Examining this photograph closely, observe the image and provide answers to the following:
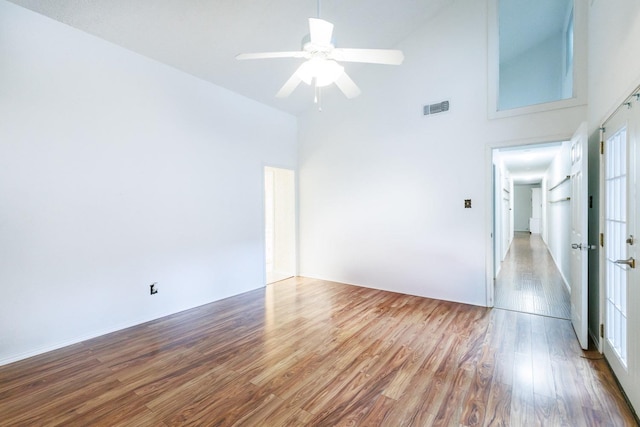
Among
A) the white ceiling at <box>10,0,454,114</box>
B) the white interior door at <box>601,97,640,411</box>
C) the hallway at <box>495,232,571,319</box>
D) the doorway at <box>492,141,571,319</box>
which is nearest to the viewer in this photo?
the white interior door at <box>601,97,640,411</box>

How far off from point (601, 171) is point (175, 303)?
4739 millimetres

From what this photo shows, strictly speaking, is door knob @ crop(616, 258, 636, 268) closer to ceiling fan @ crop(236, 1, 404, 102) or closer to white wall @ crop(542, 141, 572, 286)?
ceiling fan @ crop(236, 1, 404, 102)

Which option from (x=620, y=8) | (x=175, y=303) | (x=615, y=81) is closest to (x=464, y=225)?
(x=615, y=81)

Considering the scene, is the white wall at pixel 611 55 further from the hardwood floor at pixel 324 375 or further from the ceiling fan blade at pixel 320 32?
the hardwood floor at pixel 324 375

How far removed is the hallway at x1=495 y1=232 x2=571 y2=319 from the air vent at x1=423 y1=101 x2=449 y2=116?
278cm

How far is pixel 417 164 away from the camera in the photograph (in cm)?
427

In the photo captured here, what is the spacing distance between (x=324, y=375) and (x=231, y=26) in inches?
145

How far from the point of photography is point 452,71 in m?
3.95

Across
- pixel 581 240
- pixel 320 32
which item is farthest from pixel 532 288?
pixel 320 32

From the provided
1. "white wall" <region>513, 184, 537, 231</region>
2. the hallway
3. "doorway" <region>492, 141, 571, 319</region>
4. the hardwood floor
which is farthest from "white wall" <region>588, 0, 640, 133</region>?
"white wall" <region>513, 184, 537, 231</region>

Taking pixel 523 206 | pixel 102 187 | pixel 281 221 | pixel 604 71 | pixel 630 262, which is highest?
pixel 604 71

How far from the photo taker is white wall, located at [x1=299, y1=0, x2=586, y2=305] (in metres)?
3.78

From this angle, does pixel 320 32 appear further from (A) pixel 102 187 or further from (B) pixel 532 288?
(B) pixel 532 288

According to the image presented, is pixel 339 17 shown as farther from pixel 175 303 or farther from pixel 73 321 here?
pixel 73 321
